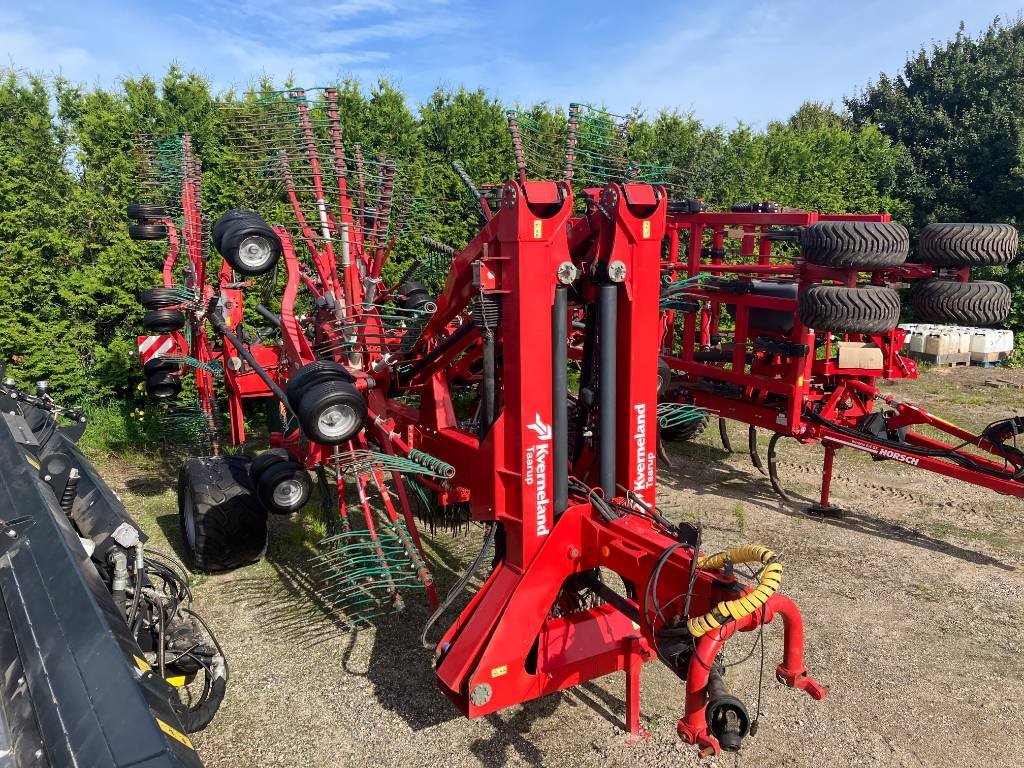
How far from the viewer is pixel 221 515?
450 cm

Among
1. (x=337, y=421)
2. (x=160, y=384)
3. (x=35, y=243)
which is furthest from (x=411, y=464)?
(x=35, y=243)

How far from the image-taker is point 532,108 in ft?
28.8

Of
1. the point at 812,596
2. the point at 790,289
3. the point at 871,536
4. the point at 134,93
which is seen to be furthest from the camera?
the point at 134,93

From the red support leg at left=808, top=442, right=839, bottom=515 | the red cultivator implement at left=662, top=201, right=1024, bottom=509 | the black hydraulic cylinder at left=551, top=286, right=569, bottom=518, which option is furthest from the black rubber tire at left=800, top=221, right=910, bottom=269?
the black hydraulic cylinder at left=551, top=286, right=569, bottom=518

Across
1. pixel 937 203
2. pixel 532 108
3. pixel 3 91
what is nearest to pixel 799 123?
pixel 937 203

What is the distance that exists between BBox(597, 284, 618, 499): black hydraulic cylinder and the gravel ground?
44.7 inches

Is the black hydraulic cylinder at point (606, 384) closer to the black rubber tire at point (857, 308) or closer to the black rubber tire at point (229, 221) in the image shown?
the black rubber tire at point (229, 221)

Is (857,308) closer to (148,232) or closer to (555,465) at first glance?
(555,465)

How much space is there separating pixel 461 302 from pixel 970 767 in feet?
9.27

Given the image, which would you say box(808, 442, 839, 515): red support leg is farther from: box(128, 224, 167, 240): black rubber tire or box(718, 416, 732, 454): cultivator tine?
box(128, 224, 167, 240): black rubber tire

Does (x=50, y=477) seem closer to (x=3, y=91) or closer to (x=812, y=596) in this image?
(x=812, y=596)

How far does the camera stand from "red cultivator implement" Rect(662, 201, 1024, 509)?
4871mm

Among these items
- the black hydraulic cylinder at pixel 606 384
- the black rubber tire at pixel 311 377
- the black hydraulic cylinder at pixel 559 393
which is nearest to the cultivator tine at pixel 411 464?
the black rubber tire at pixel 311 377

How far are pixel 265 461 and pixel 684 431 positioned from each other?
14.7ft
